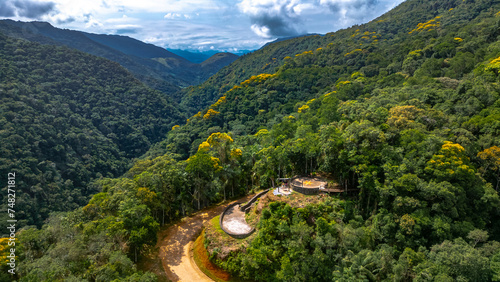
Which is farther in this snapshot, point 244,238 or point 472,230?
point 244,238

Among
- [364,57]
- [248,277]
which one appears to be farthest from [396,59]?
[248,277]

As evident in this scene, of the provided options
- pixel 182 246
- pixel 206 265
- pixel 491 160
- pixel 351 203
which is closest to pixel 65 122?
pixel 182 246

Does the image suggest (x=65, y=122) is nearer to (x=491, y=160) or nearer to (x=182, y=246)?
(x=182, y=246)

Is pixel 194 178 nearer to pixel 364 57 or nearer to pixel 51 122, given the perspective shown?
pixel 51 122

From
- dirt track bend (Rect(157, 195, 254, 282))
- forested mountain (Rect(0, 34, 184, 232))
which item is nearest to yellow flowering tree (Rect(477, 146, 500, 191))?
dirt track bend (Rect(157, 195, 254, 282))

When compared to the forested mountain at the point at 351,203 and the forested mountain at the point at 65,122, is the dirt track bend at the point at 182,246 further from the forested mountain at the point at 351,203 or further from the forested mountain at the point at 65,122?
the forested mountain at the point at 65,122
